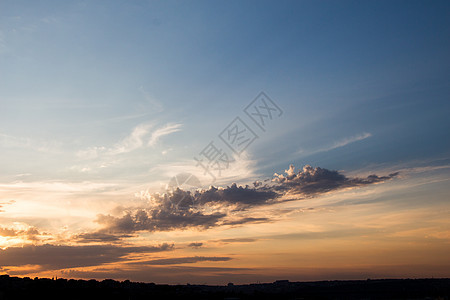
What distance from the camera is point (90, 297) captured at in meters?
120

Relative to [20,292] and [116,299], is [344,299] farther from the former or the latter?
[20,292]

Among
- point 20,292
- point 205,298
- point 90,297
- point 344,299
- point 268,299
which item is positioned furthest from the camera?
point 344,299

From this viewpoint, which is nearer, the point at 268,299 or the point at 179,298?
the point at 179,298

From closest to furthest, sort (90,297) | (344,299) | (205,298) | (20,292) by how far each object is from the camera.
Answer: (20,292) → (90,297) → (205,298) → (344,299)

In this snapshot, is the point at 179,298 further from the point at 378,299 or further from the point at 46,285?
the point at 378,299

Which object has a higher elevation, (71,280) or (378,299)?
(71,280)

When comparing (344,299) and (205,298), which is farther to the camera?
(344,299)

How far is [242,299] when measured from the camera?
14300 centimetres

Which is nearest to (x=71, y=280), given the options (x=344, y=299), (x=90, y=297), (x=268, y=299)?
(x=90, y=297)

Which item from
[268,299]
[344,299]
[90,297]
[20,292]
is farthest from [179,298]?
[344,299]

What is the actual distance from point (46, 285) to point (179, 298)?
159 ft

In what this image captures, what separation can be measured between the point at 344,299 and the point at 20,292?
140m

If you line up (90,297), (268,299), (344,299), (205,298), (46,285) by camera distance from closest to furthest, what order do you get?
(90,297)
(46,285)
(205,298)
(268,299)
(344,299)

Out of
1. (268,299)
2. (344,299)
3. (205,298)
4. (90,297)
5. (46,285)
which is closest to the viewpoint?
(90,297)
